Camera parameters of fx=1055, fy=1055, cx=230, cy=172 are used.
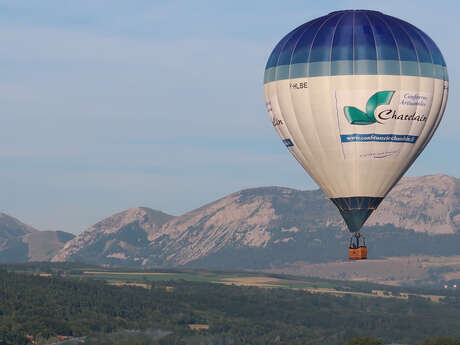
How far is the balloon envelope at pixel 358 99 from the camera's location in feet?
439

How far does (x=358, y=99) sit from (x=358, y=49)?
7.13 meters

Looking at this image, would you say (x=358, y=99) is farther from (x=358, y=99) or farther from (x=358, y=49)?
(x=358, y=49)

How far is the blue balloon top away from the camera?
444 ft

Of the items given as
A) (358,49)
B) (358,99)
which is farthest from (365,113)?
(358,49)

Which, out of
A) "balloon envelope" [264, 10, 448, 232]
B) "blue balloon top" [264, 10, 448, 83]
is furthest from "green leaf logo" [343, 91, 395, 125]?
"blue balloon top" [264, 10, 448, 83]

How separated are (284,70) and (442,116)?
23.0 meters

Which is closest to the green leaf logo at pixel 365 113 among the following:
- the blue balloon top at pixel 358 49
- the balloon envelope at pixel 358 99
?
the balloon envelope at pixel 358 99

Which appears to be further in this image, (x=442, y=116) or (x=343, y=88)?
(x=442, y=116)

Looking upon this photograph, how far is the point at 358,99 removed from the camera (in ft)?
437

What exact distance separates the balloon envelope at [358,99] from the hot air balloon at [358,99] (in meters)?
0.13

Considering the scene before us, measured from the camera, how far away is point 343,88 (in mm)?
133875

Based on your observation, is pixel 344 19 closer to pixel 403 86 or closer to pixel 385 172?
pixel 403 86

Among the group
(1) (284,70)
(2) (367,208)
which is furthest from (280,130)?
(2) (367,208)

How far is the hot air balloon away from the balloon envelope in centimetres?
13
